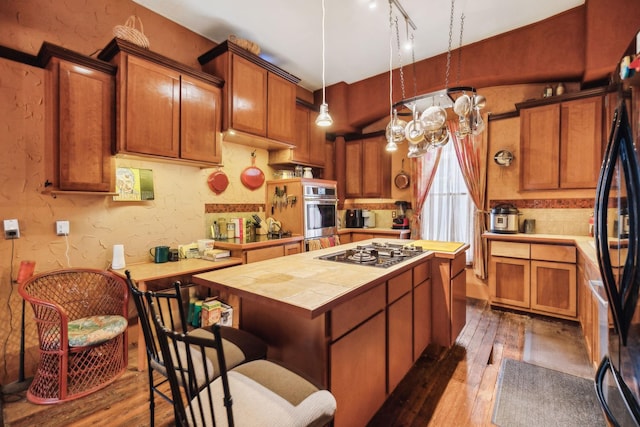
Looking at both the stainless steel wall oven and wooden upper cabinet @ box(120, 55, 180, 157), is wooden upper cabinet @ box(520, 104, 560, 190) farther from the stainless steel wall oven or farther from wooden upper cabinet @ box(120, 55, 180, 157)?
wooden upper cabinet @ box(120, 55, 180, 157)

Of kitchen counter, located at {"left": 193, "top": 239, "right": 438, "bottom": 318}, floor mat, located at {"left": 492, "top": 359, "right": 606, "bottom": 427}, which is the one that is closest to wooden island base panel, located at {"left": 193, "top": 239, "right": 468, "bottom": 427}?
kitchen counter, located at {"left": 193, "top": 239, "right": 438, "bottom": 318}

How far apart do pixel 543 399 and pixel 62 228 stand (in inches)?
147

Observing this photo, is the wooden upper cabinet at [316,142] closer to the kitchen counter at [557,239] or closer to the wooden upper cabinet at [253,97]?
the wooden upper cabinet at [253,97]

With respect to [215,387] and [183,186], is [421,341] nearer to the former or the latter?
[215,387]

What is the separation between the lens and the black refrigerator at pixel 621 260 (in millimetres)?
902

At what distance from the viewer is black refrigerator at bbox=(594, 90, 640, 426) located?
0.90 metres

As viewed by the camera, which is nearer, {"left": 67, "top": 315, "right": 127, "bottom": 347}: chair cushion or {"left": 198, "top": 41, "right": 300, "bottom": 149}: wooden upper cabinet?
{"left": 67, "top": 315, "right": 127, "bottom": 347}: chair cushion

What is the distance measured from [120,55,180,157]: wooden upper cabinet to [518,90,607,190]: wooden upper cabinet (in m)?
3.89

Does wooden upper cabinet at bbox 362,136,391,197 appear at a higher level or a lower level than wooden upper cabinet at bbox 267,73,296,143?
lower

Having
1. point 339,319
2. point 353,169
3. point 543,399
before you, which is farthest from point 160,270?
point 353,169

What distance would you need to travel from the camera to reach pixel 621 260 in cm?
100

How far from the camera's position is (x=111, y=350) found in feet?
6.88

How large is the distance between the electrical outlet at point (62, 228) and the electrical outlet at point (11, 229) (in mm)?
217

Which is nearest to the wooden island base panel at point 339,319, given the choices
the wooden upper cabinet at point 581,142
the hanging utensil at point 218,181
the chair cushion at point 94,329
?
the chair cushion at point 94,329
